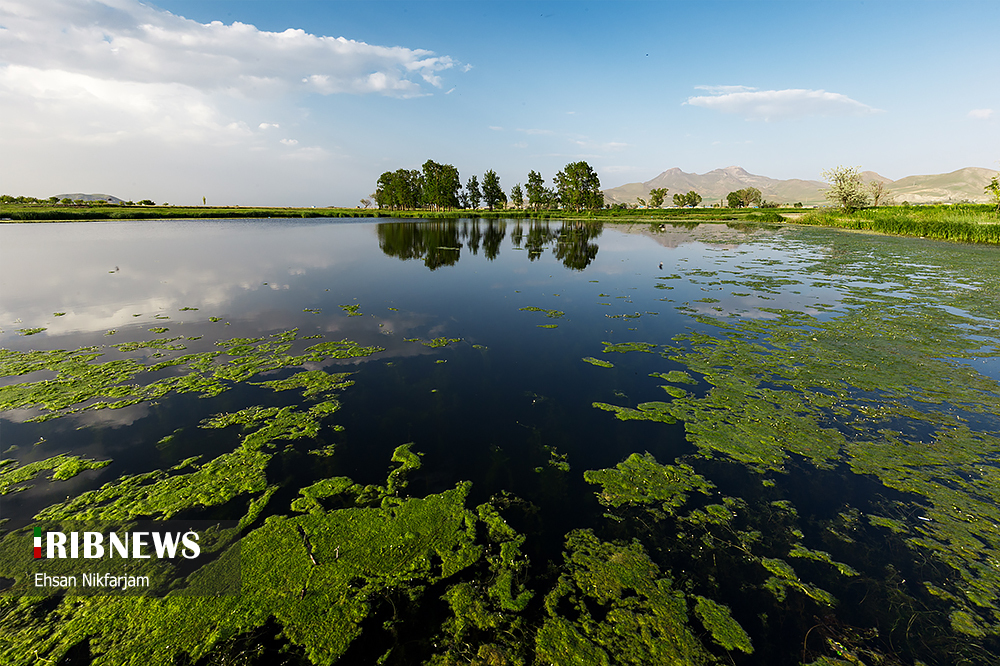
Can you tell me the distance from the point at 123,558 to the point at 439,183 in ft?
416

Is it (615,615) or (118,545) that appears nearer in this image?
(615,615)

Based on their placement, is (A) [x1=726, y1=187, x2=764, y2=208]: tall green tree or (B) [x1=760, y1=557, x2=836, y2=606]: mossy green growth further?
(A) [x1=726, y1=187, x2=764, y2=208]: tall green tree

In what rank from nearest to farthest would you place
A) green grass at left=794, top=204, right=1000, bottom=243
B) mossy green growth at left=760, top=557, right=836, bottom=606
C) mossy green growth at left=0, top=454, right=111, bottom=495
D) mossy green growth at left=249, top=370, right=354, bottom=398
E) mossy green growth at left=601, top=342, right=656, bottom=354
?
mossy green growth at left=760, top=557, right=836, bottom=606 → mossy green growth at left=0, top=454, right=111, bottom=495 → mossy green growth at left=249, top=370, right=354, bottom=398 → mossy green growth at left=601, top=342, right=656, bottom=354 → green grass at left=794, top=204, right=1000, bottom=243

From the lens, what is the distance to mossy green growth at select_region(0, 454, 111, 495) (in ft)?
19.0

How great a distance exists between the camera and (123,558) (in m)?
4.82

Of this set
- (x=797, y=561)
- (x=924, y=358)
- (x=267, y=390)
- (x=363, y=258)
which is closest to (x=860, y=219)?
(x=924, y=358)

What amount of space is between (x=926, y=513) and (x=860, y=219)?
75.7 m

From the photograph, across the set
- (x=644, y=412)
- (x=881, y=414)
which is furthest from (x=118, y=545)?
(x=881, y=414)

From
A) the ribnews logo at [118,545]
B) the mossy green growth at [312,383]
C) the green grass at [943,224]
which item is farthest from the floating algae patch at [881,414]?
the green grass at [943,224]

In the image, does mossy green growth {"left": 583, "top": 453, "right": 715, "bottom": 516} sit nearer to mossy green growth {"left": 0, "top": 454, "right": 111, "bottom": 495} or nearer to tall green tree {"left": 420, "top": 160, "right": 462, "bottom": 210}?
mossy green growth {"left": 0, "top": 454, "right": 111, "bottom": 495}

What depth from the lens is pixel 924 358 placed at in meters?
10.8

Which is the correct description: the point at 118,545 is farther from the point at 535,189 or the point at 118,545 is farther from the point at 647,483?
the point at 535,189

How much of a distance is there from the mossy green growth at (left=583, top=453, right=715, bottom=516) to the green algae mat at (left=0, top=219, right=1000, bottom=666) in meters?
0.04

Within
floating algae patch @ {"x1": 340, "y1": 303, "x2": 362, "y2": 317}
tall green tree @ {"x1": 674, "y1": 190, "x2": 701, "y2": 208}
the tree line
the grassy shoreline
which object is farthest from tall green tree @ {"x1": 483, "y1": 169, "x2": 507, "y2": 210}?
floating algae patch @ {"x1": 340, "y1": 303, "x2": 362, "y2": 317}
